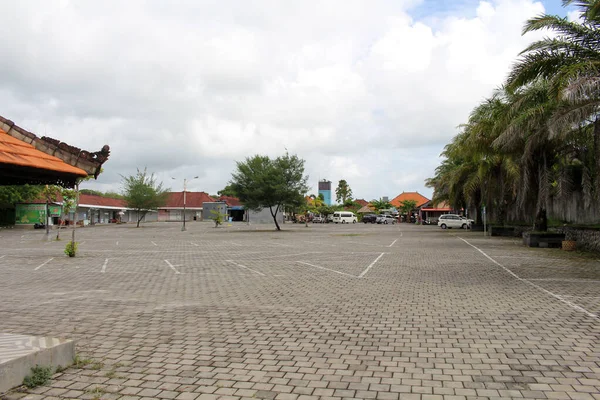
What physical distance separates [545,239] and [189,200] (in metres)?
84.0

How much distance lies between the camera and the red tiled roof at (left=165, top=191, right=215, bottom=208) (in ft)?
322

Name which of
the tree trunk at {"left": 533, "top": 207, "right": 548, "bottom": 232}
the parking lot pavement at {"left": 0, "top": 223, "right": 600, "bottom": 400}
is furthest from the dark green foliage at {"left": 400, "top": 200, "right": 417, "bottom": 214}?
the parking lot pavement at {"left": 0, "top": 223, "right": 600, "bottom": 400}

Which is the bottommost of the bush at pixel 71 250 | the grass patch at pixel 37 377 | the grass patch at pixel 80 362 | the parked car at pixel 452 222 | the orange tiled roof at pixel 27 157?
the grass patch at pixel 80 362

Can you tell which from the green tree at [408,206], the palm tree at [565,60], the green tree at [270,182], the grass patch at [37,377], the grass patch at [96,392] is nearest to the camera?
the grass patch at [96,392]

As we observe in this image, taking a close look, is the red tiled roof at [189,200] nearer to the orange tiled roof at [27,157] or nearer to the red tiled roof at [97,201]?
the red tiled roof at [97,201]

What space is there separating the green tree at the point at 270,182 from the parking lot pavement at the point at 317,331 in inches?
1257

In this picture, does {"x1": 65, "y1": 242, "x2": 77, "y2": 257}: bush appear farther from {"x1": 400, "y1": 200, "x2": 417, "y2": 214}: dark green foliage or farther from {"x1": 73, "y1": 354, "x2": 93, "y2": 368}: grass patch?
{"x1": 400, "y1": 200, "x2": 417, "y2": 214}: dark green foliage

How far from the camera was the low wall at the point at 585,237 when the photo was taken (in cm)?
1920

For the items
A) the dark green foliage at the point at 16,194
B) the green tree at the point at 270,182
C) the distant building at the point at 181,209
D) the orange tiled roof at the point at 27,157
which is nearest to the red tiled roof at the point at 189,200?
the distant building at the point at 181,209

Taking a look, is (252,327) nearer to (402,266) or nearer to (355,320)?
(355,320)

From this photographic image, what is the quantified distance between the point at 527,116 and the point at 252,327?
16086 millimetres

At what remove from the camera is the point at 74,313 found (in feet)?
25.4

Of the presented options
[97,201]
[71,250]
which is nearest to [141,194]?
[97,201]

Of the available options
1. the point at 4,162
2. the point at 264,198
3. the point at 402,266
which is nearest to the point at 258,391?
the point at 4,162
